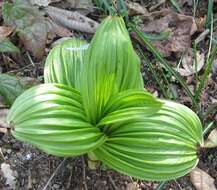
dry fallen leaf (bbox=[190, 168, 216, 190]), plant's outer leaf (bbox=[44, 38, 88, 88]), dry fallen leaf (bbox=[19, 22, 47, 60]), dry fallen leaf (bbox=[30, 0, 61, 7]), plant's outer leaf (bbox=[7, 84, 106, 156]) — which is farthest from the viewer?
dry fallen leaf (bbox=[30, 0, 61, 7])

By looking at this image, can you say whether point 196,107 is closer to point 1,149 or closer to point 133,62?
point 133,62

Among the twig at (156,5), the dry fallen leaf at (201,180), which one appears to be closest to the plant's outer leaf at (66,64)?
the dry fallen leaf at (201,180)

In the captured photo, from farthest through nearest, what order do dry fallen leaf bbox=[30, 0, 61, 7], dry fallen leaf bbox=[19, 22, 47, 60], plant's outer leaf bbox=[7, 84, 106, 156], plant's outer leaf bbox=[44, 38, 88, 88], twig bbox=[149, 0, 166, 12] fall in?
twig bbox=[149, 0, 166, 12], dry fallen leaf bbox=[30, 0, 61, 7], dry fallen leaf bbox=[19, 22, 47, 60], plant's outer leaf bbox=[44, 38, 88, 88], plant's outer leaf bbox=[7, 84, 106, 156]

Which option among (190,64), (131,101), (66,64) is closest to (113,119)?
(131,101)

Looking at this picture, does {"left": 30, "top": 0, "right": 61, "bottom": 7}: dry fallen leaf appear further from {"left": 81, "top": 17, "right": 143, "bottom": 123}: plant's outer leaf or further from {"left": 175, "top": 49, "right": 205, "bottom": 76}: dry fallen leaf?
{"left": 81, "top": 17, "right": 143, "bottom": 123}: plant's outer leaf

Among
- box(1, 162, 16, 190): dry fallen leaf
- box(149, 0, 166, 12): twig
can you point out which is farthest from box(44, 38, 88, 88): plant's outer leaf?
box(149, 0, 166, 12): twig

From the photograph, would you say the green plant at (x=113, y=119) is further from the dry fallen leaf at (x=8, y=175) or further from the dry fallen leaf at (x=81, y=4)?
the dry fallen leaf at (x=81, y=4)
